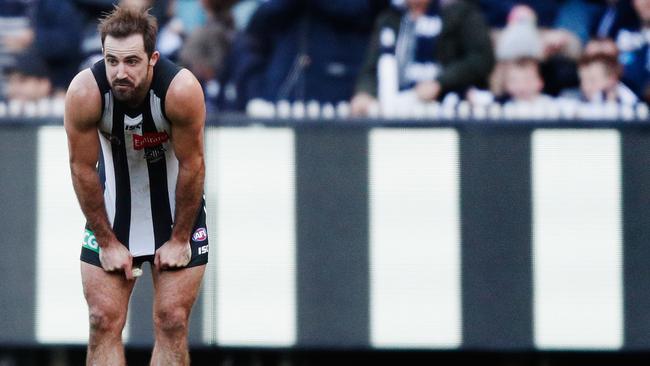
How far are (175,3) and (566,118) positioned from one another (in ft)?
8.86

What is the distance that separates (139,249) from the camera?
7.67m

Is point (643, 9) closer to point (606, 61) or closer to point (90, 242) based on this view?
point (606, 61)

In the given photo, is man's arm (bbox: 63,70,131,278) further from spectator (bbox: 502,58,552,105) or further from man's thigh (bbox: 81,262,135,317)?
spectator (bbox: 502,58,552,105)

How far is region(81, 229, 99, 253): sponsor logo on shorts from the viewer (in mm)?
7555

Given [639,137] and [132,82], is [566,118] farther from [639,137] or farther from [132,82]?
[132,82]

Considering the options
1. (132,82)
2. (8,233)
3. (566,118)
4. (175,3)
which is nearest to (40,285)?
(8,233)

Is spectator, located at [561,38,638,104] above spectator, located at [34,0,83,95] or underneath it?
underneath

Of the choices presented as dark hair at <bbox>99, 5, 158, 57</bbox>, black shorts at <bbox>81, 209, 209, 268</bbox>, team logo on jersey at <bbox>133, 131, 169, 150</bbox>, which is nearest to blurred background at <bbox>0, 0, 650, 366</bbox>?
black shorts at <bbox>81, 209, 209, 268</bbox>

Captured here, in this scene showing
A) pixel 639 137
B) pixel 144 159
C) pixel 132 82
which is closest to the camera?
pixel 132 82

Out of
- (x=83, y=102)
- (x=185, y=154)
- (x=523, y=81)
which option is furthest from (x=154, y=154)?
(x=523, y=81)

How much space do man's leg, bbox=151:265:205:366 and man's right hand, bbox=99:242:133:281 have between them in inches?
7.9

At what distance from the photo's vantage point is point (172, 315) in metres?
7.46

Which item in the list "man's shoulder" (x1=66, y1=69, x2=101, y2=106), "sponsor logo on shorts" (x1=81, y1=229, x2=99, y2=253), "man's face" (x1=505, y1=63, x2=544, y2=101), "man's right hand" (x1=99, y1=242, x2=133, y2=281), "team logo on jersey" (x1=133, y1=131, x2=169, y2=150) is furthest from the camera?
"man's face" (x1=505, y1=63, x2=544, y2=101)

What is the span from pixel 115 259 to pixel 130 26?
1.22 m
